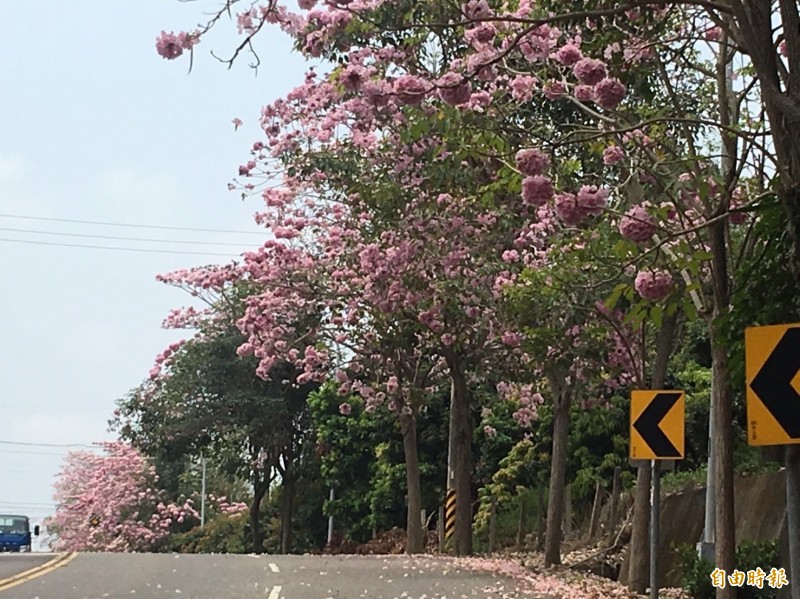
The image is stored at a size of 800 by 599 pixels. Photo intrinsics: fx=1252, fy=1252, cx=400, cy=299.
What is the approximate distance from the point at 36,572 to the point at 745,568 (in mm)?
10582

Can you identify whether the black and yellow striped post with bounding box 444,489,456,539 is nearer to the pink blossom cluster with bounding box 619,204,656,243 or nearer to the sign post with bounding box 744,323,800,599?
the pink blossom cluster with bounding box 619,204,656,243

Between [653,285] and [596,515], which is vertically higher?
[653,285]

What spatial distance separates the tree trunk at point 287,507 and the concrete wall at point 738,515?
87.5 ft

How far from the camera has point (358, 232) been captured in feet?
75.2

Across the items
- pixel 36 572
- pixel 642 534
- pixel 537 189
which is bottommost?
pixel 36 572

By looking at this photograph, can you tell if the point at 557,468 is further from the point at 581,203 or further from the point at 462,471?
the point at 581,203

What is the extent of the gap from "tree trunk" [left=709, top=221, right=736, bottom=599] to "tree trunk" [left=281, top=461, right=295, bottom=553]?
111 feet

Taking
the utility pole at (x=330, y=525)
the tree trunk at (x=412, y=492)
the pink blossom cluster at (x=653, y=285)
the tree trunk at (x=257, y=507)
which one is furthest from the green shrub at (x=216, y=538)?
the pink blossom cluster at (x=653, y=285)

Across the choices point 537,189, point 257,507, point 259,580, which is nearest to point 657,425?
point 537,189

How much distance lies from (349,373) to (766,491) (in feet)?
56.6

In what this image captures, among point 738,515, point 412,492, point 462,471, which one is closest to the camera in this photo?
point 738,515

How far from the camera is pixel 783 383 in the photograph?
5.96 m

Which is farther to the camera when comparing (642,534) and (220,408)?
(220,408)

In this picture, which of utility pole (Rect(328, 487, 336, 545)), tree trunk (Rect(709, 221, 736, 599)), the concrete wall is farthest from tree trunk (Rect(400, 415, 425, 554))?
tree trunk (Rect(709, 221, 736, 599))
